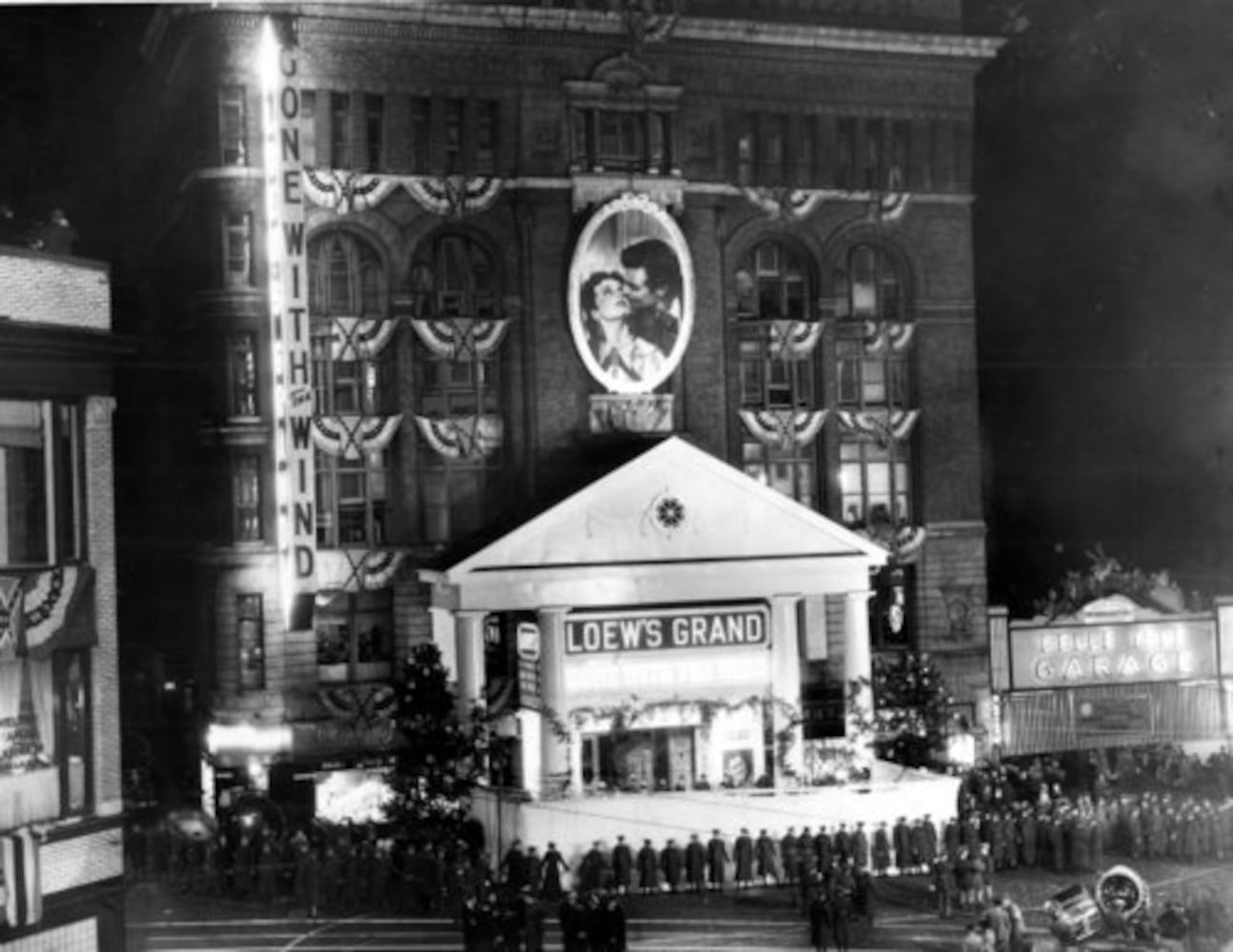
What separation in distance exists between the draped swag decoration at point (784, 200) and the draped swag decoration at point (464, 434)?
7.81 m

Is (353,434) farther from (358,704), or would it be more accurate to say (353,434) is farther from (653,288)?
(653,288)

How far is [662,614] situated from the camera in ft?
105

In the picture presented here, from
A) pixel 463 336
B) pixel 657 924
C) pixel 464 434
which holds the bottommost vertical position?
pixel 657 924

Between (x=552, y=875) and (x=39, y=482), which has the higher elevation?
(x=39, y=482)

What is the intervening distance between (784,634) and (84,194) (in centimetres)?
2033

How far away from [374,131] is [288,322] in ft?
20.9

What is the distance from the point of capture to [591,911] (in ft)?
78.1

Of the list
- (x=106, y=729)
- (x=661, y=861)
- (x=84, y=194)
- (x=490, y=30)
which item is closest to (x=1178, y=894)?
(x=661, y=861)

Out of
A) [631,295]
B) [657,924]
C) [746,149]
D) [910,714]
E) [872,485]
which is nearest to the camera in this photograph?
[657,924]

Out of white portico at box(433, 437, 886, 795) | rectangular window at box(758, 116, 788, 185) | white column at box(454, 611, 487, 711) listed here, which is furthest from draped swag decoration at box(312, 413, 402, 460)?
rectangular window at box(758, 116, 788, 185)

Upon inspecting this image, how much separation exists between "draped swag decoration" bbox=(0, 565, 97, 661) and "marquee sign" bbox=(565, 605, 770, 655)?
38.1 ft

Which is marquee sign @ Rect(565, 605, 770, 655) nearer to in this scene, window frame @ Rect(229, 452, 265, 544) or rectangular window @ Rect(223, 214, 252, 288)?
window frame @ Rect(229, 452, 265, 544)

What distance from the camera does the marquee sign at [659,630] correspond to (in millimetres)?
31797

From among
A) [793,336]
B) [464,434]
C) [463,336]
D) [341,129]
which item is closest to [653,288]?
[793,336]
